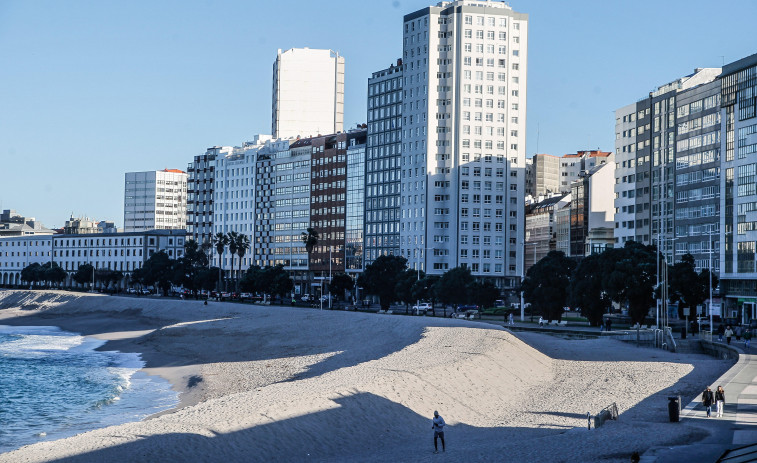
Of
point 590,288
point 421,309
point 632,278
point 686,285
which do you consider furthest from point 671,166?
point 632,278

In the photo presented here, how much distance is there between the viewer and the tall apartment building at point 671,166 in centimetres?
13312

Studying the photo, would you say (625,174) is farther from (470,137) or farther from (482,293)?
(482,293)

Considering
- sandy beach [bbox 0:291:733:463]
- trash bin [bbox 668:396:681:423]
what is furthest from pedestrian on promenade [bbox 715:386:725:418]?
sandy beach [bbox 0:291:733:463]

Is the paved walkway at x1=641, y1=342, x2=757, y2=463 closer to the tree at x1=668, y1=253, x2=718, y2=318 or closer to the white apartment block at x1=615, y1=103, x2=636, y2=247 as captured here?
the tree at x1=668, y1=253, x2=718, y2=318

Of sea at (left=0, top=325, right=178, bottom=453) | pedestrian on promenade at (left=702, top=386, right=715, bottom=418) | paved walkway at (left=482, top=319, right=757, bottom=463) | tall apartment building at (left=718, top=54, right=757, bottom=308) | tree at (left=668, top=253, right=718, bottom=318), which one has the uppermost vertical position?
tall apartment building at (left=718, top=54, right=757, bottom=308)

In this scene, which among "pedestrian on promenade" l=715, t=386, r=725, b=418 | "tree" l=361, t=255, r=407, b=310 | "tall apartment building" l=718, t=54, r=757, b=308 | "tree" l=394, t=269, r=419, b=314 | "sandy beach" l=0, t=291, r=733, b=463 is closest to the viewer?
"sandy beach" l=0, t=291, r=733, b=463

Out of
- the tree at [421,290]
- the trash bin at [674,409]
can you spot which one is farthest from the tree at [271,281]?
the trash bin at [674,409]

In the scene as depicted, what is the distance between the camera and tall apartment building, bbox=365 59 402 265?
7480 inches

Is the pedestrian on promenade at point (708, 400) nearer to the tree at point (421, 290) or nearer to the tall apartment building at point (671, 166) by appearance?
the tall apartment building at point (671, 166)

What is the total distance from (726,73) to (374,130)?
9023cm

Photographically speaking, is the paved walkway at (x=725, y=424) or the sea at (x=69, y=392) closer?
the paved walkway at (x=725, y=424)

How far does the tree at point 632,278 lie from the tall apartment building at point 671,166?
2735cm

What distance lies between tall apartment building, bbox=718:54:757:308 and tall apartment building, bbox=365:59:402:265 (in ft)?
257

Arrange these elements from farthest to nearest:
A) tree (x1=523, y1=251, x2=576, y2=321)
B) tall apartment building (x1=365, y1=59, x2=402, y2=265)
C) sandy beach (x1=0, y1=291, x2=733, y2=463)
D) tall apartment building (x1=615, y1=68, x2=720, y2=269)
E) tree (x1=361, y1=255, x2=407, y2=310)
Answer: tall apartment building (x1=365, y1=59, x2=402, y2=265) → tree (x1=361, y1=255, x2=407, y2=310) → tall apartment building (x1=615, y1=68, x2=720, y2=269) → tree (x1=523, y1=251, x2=576, y2=321) → sandy beach (x1=0, y1=291, x2=733, y2=463)
